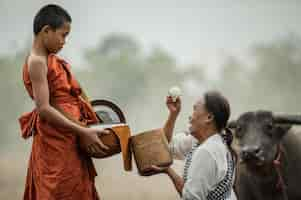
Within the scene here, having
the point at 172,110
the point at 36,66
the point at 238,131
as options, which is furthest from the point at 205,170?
the point at 238,131

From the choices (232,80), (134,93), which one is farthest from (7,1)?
(232,80)

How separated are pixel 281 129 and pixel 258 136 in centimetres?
35

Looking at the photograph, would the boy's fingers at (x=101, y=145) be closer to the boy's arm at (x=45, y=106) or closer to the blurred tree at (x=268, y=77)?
the boy's arm at (x=45, y=106)

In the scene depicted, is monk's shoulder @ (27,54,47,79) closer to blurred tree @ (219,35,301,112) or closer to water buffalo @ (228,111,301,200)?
water buffalo @ (228,111,301,200)

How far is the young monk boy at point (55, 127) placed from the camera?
4.32 metres

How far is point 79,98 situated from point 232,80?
18853 millimetres

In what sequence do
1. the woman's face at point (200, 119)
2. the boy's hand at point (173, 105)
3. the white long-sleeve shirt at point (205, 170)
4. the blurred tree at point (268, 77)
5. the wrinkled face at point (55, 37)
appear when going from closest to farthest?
the white long-sleeve shirt at point (205, 170), the woman's face at point (200, 119), the wrinkled face at point (55, 37), the boy's hand at point (173, 105), the blurred tree at point (268, 77)

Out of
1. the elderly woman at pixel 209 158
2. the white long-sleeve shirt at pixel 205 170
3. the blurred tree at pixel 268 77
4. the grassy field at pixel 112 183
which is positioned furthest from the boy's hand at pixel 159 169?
the blurred tree at pixel 268 77

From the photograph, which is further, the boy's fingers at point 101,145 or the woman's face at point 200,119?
the boy's fingers at point 101,145

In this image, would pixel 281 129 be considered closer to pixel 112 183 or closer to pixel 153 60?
pixel 112 183

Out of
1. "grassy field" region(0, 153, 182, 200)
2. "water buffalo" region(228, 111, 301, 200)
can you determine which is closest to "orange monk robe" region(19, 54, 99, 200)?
"water buffalo" region(228, 111, 301, 200)

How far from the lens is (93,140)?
14.2 ft

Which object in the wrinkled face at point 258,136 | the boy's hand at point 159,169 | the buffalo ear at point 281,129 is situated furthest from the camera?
the buffalo ear at point 281,129

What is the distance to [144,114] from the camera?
18.5 metres
